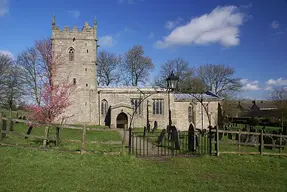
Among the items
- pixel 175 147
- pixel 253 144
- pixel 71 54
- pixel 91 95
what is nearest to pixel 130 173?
pixel 175 147

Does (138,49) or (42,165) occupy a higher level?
(138,49)

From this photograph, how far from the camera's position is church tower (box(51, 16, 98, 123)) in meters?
27.3

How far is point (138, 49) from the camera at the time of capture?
4494 centimetres

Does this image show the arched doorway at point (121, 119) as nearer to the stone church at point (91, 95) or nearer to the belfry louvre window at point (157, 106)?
the stone church at point (91, 95)

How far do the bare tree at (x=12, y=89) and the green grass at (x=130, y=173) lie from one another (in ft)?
98.3

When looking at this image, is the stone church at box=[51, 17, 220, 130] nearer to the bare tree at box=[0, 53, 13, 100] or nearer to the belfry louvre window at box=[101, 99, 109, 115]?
the belfry louvre window at box=[101, 99, 109, 115]

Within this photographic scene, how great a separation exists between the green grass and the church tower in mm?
17577

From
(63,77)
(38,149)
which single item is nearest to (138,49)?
(63,77)

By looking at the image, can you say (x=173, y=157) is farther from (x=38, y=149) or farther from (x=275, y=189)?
(x=38, y=149)

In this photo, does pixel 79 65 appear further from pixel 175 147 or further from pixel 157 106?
pixel 175 147

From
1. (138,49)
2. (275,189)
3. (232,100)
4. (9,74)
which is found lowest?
(275,189)

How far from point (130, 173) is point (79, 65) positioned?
22849 mm

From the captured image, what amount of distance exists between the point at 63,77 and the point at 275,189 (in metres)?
25.8

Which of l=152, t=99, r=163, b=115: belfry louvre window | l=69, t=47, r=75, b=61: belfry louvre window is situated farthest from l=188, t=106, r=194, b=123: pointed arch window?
l=69, t=47, r=75, b=61: belfry louvre window
